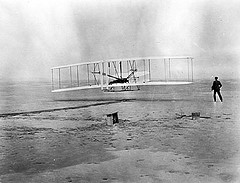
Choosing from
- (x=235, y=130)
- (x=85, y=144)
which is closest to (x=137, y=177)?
(x=85, y=144)

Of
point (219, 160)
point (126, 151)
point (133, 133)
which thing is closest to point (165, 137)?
point (133, 133)

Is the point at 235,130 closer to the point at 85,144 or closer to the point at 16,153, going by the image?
the point at 85,144

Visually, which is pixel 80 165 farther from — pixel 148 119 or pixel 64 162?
pixel 148 119

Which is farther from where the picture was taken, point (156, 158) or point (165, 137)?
point (165, 137)

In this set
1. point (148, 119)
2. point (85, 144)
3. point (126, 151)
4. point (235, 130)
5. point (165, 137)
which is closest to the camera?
point (126, 151)

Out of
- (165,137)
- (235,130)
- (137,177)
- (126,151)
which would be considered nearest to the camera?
(137,177)

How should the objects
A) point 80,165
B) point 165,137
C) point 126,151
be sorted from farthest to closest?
point 165,137 → point 126,151 → point 80,165
